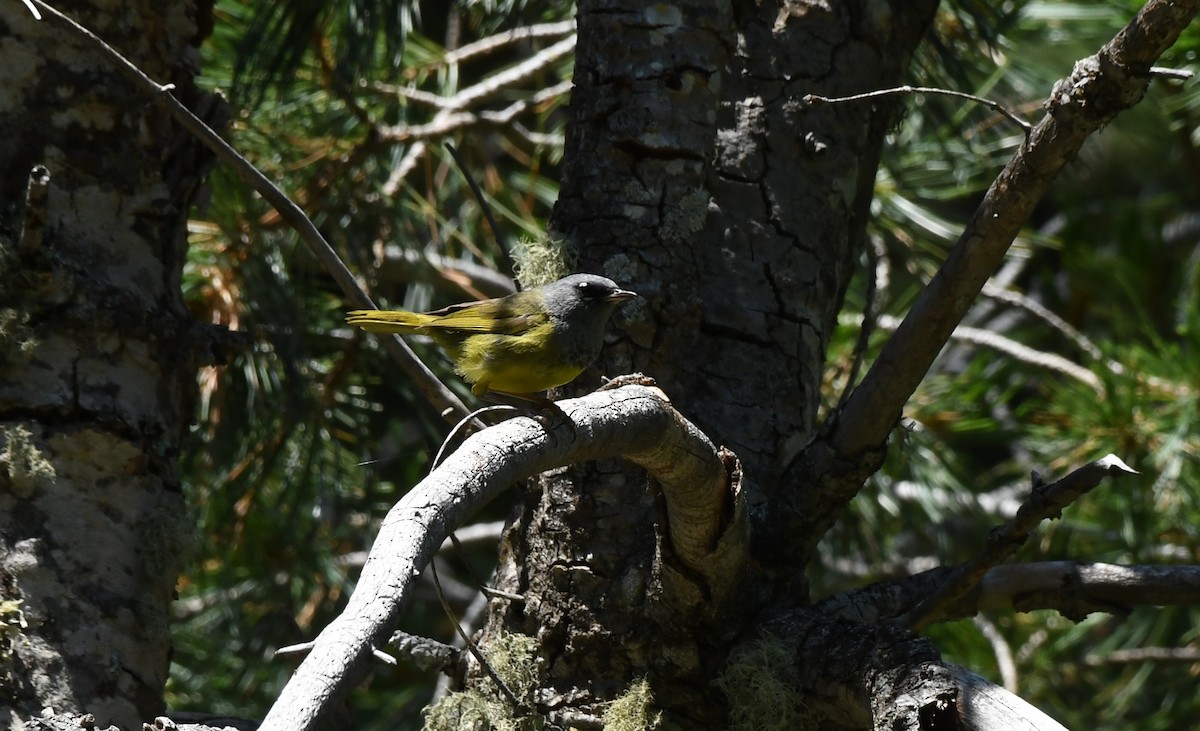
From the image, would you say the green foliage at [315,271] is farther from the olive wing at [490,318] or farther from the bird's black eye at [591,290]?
the bird's black eye at [591,290]

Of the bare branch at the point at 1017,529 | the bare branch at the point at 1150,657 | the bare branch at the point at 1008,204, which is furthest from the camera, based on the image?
the bare branch at the point at 1150,657

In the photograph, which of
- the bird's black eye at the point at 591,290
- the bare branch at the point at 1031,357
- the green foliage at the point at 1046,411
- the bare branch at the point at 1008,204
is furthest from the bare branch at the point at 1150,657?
the bird's black eye at the point at 591,290

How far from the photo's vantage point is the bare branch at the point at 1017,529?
6.84 feet

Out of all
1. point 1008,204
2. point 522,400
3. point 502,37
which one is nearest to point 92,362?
point 522,400

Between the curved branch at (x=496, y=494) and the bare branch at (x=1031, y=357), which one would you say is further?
the bare branch at (x=1031, y=357)

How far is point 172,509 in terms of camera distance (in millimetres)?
2480

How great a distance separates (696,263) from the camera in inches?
106

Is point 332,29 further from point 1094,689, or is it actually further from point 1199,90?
point 1094,689

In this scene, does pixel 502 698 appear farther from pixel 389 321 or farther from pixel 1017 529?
pixel 1017 529

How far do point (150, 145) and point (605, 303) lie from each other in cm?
109

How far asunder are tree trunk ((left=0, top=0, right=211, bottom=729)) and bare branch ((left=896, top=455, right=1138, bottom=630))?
5.26 feet

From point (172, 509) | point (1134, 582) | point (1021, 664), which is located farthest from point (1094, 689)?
point (172, 509)

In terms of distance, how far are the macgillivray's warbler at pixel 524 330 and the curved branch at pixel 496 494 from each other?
418 millimetres

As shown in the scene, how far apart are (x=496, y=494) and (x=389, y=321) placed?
125 centimetres
